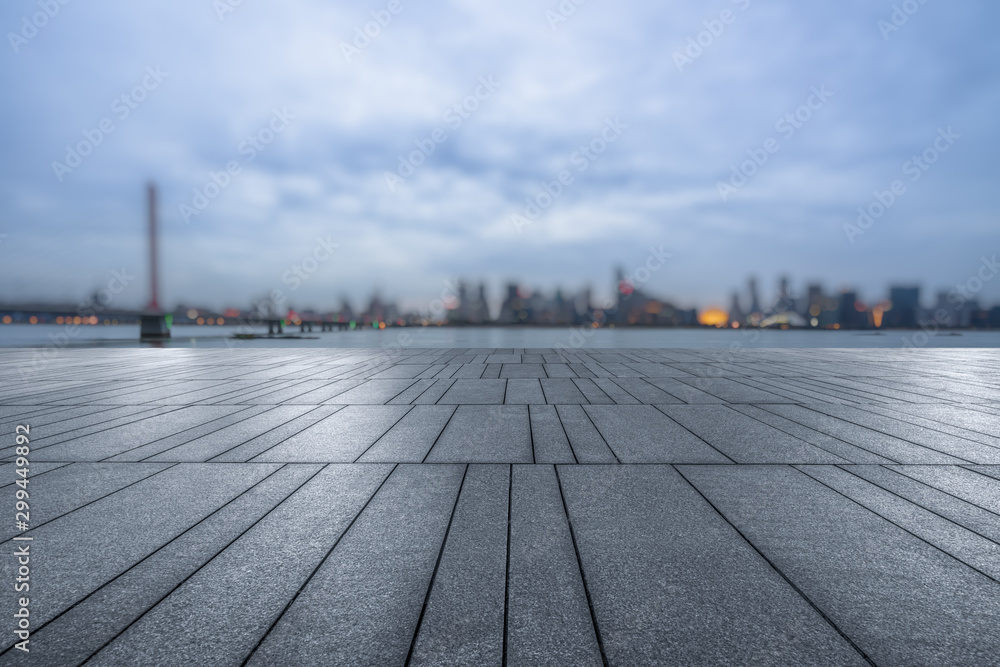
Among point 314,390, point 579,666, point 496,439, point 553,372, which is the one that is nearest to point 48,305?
point 314,390

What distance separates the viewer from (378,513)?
10.5 feet

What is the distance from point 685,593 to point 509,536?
3.38ft

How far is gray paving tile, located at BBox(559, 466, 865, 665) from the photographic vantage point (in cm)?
190

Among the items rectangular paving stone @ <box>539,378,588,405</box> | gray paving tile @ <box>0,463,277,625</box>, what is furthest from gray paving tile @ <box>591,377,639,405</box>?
gray paving tile @ <box>0,463,277,625</box>

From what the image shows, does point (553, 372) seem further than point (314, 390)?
Yes

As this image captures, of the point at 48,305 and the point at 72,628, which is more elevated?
the point at 48,305

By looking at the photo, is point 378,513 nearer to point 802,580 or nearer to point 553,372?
point 802,580

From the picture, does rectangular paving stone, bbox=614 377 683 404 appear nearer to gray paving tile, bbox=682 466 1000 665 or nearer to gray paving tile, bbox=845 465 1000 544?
gray paving tile, bbox=845 465 1000 544

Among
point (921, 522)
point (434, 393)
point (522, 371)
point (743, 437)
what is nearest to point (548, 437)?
point (743, 437)

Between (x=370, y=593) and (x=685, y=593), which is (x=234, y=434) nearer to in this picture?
(x=370, y=593)

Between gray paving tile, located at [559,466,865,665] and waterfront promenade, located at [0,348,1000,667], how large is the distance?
12mm

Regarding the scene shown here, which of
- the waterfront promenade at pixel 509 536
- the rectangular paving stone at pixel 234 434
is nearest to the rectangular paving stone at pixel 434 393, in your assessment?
the waterfront promenade at pixel 509 536

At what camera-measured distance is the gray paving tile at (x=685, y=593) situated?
1.90m

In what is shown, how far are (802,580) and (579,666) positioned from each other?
1402 millimetres
